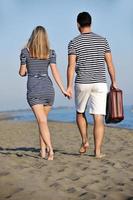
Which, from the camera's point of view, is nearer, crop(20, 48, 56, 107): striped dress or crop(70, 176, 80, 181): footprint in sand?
crop(70, 176, 80, 181): footprint in sand

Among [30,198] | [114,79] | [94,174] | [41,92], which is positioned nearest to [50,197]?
[30,198]

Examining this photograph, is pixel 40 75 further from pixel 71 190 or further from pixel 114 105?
pixel 71 190

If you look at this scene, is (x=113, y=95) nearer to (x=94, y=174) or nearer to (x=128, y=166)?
(x=128, y=166)

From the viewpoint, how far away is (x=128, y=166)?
593cm

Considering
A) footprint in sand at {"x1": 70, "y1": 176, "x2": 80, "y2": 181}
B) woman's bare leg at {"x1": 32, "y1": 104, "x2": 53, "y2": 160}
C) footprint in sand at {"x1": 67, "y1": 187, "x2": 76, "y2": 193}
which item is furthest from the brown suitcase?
footprint in sand at {"x1": 67, "y1": 187, "x2": 76, "y2": 193}

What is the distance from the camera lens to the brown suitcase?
21.0ft

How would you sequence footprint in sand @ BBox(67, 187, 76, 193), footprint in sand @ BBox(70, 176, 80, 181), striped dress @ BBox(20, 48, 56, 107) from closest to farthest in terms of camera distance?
footprint in sand @ BBox(67, 187, 76, 193) < footprint in sand @ BBox(70, 176, 80, 181) < striped dress @ BBox(20, 48, 56, 107)

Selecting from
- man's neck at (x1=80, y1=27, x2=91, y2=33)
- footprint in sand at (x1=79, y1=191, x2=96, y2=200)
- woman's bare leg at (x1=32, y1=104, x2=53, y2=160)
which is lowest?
footprint in sand at (x1=79, y1=191, x2=96, y2=200)

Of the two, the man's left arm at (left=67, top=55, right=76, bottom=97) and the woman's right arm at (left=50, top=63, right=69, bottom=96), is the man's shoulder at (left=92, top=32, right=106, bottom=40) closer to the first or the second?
the man's left arm at (left=67, top=55, right=76, bottom=97)

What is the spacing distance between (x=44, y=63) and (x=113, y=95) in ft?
3.78

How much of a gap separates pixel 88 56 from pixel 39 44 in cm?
75

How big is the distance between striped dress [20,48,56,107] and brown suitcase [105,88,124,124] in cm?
A: 89

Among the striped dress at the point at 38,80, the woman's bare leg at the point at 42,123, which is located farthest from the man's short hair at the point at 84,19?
the woman's bare leg at the point at 42,123

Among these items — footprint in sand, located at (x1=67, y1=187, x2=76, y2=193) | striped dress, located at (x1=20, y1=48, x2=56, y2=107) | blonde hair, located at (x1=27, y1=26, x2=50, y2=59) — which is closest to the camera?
footprint in sand, located at (x1=67, y1=187, x2=76, y2=193)
